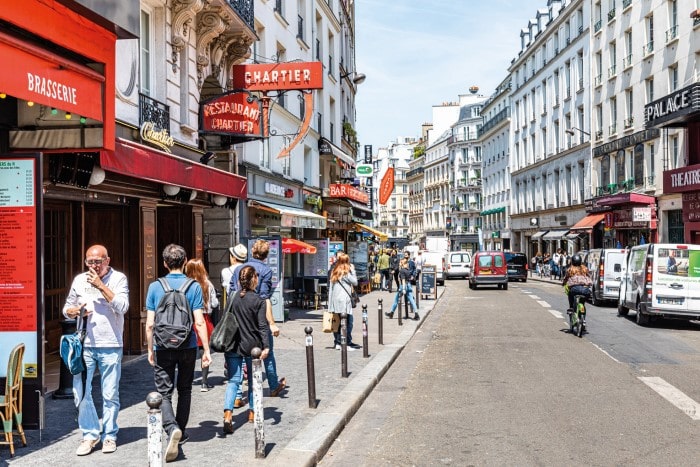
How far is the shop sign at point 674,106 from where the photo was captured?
27.2 meters

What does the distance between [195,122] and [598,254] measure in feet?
50.4

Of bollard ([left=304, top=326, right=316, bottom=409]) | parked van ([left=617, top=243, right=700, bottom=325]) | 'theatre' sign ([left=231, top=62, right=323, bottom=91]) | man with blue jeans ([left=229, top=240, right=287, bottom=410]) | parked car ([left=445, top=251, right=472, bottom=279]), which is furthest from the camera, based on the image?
parked car ([left=445, top=251, right=472, bottom=279])

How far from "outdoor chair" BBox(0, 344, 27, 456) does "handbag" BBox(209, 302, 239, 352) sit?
1.71 meters

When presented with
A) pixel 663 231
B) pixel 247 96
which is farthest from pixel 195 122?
pixel 663 231

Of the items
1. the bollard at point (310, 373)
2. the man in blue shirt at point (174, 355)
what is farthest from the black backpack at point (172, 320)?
the bollard at point (310, 373)

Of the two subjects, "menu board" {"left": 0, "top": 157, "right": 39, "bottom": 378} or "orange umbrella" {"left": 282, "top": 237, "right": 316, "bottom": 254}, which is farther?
"orange umbrella" {"left": 282, "top": 237, "right": 316, "bottom": 254}

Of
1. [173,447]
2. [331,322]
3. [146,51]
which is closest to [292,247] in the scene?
Result: [331,322]

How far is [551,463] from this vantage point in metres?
6.11

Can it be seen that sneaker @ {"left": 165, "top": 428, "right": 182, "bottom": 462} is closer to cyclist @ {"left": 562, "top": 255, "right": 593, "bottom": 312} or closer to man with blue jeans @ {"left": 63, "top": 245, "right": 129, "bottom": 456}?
man with blue jeans @ {"left": 63, "top": 245, "right": 129, "bottom": 456}

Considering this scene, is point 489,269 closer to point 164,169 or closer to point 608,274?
point 608,274

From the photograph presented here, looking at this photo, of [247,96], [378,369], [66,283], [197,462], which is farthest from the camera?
[247,96]

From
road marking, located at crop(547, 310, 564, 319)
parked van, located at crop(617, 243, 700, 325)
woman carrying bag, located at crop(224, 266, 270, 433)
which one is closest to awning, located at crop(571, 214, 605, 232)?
road marking, located at crop(547, 310, 564, 319)

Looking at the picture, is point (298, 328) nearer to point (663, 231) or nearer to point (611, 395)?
point (611, 395)

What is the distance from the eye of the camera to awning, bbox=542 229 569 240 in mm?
51166
